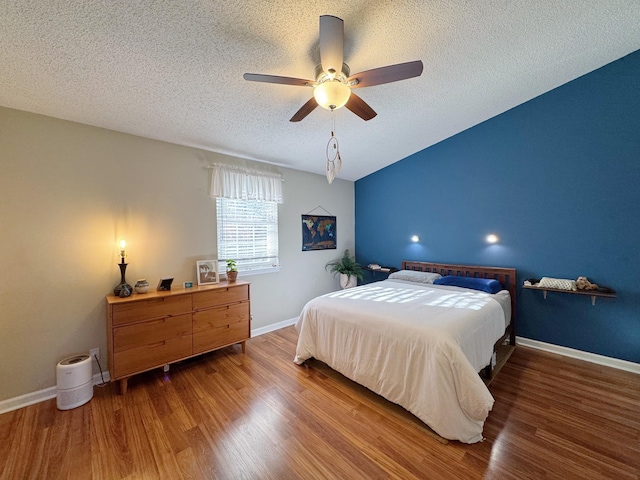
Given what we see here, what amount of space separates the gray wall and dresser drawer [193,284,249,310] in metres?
0.50

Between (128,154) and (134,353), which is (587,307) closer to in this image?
(134,353)

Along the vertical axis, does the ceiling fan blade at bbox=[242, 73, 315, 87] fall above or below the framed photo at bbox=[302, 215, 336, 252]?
above

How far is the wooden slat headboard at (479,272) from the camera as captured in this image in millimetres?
3252

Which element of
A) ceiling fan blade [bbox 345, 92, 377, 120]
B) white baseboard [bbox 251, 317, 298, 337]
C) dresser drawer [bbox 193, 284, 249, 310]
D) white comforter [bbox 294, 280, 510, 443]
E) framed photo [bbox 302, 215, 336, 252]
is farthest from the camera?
framed photo [bbox 302, 215, 336, 252]

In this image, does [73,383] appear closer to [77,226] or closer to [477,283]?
[77,226]

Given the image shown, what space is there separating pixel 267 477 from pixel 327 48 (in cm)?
264

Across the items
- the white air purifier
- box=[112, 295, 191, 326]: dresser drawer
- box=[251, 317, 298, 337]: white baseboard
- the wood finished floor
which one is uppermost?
box=[112, 295, 191, 326]: dresser drawer

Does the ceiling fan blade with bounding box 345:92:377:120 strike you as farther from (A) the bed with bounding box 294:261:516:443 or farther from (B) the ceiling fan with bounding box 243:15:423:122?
(A) the bed with bounding box 294:261:516:443

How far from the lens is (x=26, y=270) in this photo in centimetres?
218

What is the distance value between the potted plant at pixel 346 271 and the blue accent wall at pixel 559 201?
1334mm

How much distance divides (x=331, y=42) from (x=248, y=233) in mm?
2668

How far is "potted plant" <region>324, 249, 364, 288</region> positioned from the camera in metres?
4.60

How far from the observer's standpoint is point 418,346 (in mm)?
1903

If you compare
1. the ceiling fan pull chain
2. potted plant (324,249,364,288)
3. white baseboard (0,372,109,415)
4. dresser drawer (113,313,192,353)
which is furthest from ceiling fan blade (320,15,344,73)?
white baseboard (0,372,109,415)
